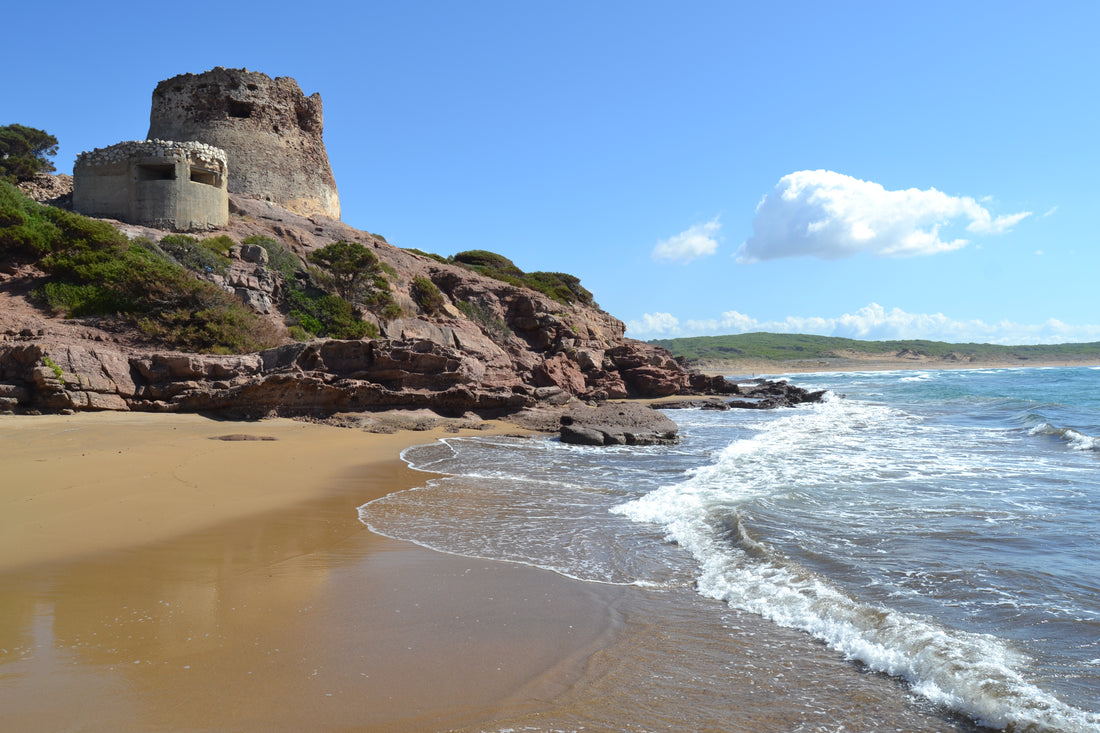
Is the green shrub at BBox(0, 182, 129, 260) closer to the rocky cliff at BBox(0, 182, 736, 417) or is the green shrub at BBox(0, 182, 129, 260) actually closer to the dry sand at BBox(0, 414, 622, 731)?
the rocky cliff at BBox(0, 182, 736, 417)

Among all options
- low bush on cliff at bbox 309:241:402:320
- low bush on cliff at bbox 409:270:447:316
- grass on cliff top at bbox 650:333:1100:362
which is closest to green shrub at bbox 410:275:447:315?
low bush on cliff at bbox 409:270:447:316

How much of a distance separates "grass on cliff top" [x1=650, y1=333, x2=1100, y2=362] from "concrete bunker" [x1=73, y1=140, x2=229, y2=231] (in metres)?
84.7

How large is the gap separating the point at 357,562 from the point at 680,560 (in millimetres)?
3118

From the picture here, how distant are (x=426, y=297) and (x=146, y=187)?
36.0 ft

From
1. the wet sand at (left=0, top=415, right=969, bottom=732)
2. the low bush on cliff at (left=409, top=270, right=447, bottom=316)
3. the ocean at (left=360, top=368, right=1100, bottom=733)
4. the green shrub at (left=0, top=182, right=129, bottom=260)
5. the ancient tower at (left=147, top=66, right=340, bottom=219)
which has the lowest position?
the ocean at (left=360, top=368, right=1100, bottom=733)

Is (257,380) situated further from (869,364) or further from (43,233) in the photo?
(869,364)

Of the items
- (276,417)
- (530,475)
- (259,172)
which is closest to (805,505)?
(530,475)

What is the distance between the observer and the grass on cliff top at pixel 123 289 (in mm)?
15906

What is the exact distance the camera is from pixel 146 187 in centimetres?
2427

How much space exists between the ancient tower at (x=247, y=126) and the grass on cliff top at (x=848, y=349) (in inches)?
3066

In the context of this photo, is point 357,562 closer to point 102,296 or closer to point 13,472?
point 13,472

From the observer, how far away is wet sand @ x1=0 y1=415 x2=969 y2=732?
3.42 meters

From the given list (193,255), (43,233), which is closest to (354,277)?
(193,255)

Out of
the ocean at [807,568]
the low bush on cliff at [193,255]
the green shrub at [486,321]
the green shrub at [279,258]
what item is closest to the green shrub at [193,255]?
the low bush on cliff at [193,255]
